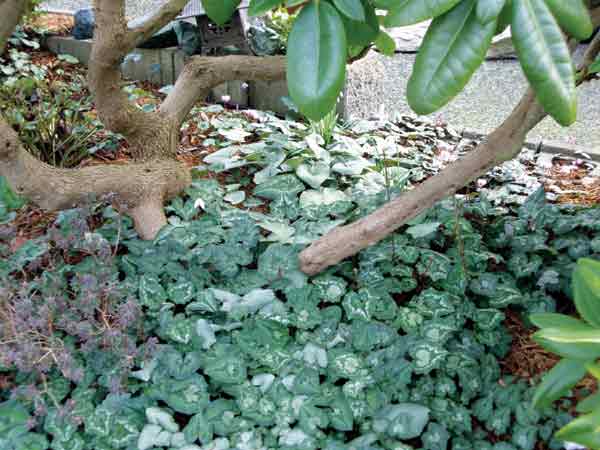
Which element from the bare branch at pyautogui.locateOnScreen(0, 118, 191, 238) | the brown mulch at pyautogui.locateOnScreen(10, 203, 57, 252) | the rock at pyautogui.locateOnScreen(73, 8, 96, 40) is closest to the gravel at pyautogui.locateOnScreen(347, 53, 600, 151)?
the bare branch at pyautogui.locateOnScreen(0, 118, 191, 238)

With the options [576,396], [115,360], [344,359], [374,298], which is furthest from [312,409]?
[576,396]

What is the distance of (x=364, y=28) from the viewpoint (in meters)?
1.28

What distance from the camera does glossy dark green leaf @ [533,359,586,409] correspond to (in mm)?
1462

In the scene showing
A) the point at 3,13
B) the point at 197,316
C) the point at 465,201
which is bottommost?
the point at 197,316

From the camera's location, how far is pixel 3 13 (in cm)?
218

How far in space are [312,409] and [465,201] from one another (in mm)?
1321

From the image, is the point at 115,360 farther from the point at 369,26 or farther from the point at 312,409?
the point at 369,26

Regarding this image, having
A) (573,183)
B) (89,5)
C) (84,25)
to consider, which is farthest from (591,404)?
(89,5)

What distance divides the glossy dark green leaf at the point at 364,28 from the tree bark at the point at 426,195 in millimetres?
792

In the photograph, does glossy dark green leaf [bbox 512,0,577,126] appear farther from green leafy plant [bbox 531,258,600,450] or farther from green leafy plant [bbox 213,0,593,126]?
green leafy plant [bbox 531,258,600,450]

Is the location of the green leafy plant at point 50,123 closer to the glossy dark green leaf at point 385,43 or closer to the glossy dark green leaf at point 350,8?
the glossy dark green leaf at point 385,43

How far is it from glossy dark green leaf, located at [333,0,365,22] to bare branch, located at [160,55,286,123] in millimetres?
1524

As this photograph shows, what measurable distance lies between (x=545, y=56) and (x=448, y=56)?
0.51 ft

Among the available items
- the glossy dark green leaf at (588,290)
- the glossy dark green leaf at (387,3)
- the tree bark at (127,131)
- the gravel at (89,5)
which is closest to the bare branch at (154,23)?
the tree bark at (127,131)
